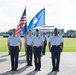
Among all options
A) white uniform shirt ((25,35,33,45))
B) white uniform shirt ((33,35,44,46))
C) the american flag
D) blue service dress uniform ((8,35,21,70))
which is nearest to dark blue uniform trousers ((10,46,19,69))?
blue service dress uniform ((8,35,21,70))

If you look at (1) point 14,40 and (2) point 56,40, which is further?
(1) point 14,40

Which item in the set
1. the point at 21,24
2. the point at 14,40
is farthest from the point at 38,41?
the point at 21,24

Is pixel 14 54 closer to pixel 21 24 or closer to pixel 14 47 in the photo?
pixel 14 47

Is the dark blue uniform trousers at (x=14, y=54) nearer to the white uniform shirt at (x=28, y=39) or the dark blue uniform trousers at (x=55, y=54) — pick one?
the dark blue uniform trousers at (x=55, y=54)

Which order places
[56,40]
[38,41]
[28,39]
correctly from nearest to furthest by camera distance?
1. [56,40]
2. [38,41]
3. [28,39]

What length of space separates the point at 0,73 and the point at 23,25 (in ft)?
15.8

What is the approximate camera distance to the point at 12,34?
13.4 meters

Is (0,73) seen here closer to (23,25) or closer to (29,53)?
(29,53)

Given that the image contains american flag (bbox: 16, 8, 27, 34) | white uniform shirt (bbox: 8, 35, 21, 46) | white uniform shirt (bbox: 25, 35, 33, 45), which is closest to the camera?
white uniform shirt (bbox: 8, 35, 21, 46)

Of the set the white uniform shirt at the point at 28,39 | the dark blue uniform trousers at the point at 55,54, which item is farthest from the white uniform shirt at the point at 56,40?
the white uniform shirt at the point at 28,39

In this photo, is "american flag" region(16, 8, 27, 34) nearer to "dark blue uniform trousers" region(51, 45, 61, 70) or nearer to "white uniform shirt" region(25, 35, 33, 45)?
"white uniform shirt" region(25, 35, 33, 45)

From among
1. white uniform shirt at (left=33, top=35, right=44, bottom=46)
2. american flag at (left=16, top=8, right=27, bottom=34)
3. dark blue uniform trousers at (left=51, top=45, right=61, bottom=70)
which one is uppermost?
american flag at (left=16, top=8, right=27, bottom=34)

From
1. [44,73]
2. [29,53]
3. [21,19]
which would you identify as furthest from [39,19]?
[44,73]

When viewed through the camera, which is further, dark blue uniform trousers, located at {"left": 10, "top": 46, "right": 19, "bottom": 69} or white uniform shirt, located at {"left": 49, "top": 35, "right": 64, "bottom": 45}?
dark blue uniform trousers, located at {"left": 10, "top": 46, "right": 19, "bottom": 69}
